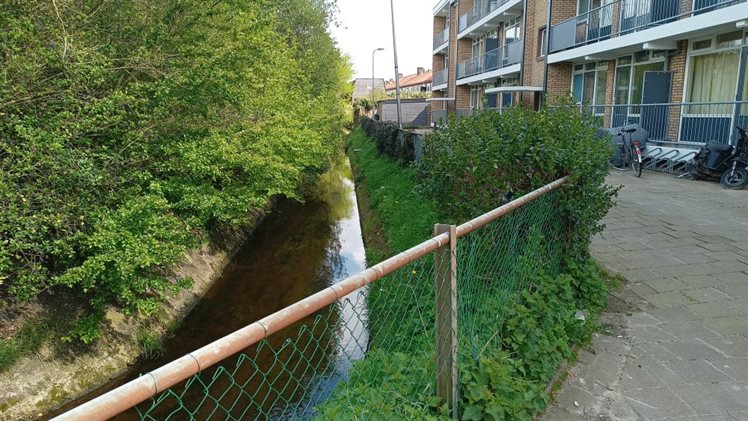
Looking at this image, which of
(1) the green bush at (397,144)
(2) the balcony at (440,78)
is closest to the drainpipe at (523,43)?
(1) the green bush at (397,144)

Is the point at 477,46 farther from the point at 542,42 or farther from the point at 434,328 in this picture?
the point at 434,328

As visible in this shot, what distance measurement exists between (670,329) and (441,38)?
37.2m

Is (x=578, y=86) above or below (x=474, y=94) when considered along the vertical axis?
below

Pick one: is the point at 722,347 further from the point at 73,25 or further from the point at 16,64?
the point at 73,25

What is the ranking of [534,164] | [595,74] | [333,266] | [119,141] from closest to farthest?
1. [534,164]
2. [119,141]
3. [333,266]
4. [595,74]

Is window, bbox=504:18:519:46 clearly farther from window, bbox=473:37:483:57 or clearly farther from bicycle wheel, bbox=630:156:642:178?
bicycle wheel, bbox=630:156:642:178

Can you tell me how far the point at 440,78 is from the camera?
38719 mm

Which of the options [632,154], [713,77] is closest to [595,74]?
[713,77]

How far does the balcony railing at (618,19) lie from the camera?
481 inches

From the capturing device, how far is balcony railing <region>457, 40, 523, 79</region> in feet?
74.7

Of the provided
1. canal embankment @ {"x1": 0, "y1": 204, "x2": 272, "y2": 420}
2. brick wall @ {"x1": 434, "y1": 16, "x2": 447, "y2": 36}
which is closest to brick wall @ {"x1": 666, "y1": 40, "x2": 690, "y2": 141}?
canal embankment @ {"x1": 0, "y1": 204, "x2": 272, "y2": 420}

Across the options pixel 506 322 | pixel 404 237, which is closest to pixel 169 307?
pixel 404 237

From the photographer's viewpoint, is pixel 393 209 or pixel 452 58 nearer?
pixel 393 209

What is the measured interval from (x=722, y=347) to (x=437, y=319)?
259 cm
